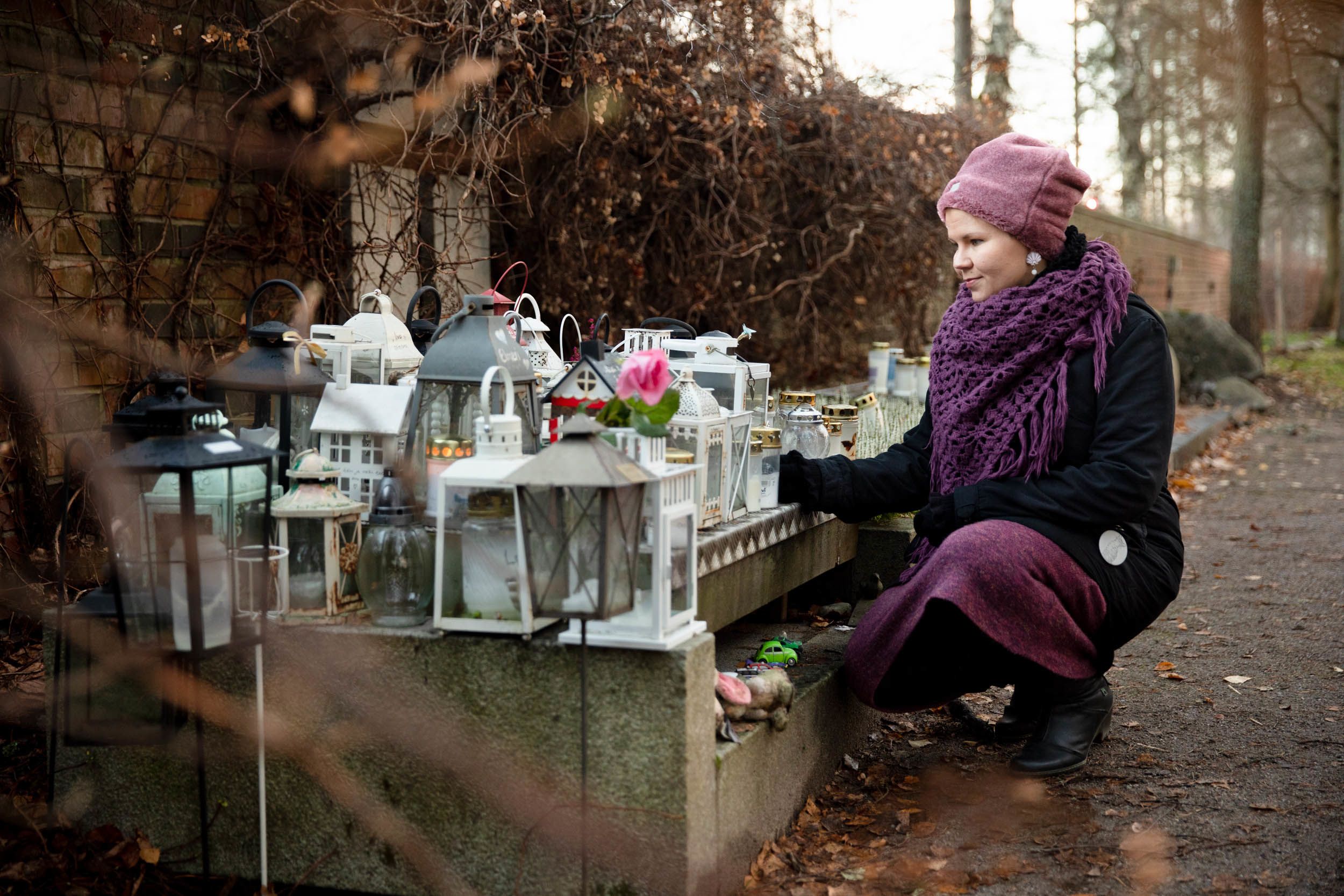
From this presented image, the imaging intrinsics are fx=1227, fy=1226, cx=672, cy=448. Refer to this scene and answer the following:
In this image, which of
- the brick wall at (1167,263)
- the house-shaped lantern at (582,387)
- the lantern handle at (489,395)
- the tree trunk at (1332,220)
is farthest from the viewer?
the tree trunk at (1332,220)

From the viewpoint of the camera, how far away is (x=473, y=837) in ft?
7.88

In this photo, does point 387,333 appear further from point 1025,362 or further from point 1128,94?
point 1128,94

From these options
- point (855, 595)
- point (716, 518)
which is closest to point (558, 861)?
point (716, 518)

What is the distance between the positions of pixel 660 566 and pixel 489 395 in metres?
0.51

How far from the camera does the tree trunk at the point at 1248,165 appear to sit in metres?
15.3

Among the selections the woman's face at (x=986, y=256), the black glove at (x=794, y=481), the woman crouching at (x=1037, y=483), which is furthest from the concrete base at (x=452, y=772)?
the woman's face at (x=986, y=256)

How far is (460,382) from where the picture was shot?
102 inches

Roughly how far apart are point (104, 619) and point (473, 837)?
85 cm

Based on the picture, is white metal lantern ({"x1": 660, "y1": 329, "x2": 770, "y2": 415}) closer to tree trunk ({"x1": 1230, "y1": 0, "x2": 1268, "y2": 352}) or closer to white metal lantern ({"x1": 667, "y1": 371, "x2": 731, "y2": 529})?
white metal lantern ({"x1": 667, "y1": 371, "x2": 731, "y2": 529})

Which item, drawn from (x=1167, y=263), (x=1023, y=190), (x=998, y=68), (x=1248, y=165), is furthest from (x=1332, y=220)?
(x=1023, y=190)

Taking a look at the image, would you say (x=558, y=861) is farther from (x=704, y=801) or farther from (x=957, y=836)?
(x=957, y=836)

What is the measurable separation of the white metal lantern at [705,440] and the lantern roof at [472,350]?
1.30 feet

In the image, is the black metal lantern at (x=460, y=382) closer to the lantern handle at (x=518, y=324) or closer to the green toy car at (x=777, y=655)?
the lantern handle at (x=518, y=324)

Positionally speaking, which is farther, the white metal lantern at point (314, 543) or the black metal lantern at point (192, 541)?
the white metal lantern at point (314, 543)
